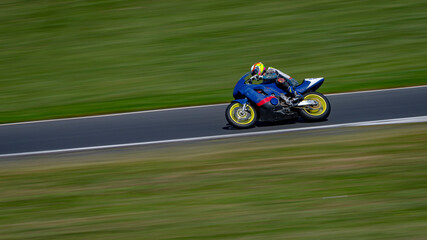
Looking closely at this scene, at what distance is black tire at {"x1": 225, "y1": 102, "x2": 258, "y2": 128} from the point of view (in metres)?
11.6

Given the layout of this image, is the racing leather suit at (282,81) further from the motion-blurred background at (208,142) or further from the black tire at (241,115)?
the motion-blurred background at (208,142)

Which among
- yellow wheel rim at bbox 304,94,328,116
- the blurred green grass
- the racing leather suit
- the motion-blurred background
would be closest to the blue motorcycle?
yellow wheel rim at bbox 304,94,328,116

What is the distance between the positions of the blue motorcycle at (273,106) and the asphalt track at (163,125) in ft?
0.63

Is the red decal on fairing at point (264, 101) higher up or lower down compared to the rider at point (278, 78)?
lower down

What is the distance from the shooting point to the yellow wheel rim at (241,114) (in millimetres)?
11688

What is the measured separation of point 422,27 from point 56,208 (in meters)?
15.1

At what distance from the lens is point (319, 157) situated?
895 centimetres

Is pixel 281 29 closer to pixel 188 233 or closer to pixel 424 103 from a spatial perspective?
pixel 424 103

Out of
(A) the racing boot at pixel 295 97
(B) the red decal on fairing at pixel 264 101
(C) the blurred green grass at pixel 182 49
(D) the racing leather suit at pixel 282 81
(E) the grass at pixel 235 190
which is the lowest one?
(E) the grass at pixel 235 190

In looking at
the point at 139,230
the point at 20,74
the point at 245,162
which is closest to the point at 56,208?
the point at 139,230

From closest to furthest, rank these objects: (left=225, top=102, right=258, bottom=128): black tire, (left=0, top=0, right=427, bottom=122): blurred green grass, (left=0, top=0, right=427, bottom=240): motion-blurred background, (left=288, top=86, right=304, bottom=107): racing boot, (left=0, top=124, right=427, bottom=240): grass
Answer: (left=0, top=124, right=427, bottom=240): grass → (left=0, top=0, right=427, bottom=240): motion-blurred background → (left=288, top=86, right=304, bottom=107): racing boot → (left=225, top=102, right=258, bottom=128): black tire → (left=0, top=0, right=427, bottom=122): blurred green grass

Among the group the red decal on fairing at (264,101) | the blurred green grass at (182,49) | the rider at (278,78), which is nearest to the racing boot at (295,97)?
the rider at (278,78)

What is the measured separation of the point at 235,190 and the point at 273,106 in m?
4.12

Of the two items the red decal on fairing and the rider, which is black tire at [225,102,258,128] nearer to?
the red decal on fairing
